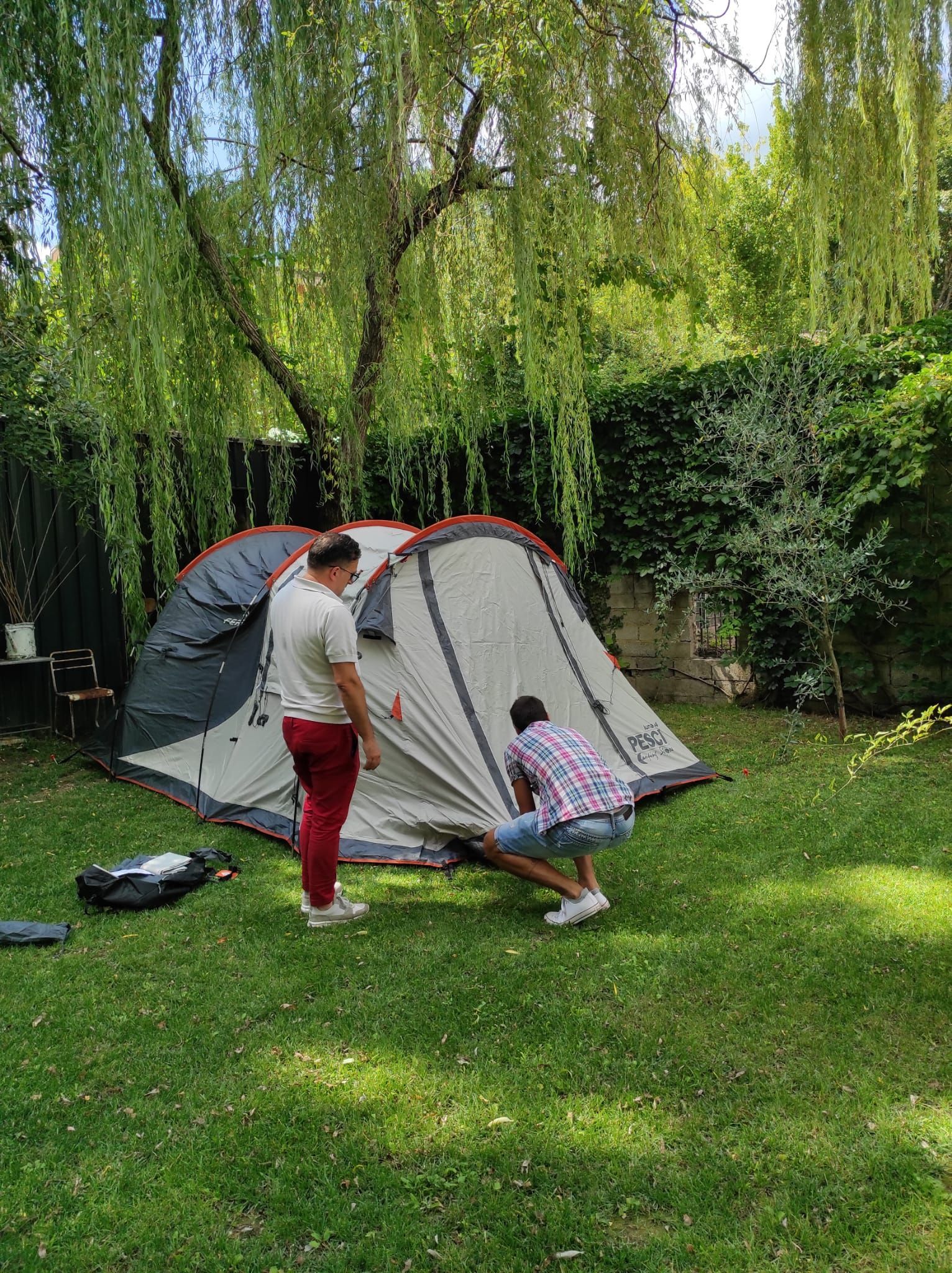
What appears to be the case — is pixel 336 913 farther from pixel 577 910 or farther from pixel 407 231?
pixel 407 231

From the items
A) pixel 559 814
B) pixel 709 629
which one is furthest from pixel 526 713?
pixel 709 629

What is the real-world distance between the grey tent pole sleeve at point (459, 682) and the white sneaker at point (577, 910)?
Result: 80 centimetres

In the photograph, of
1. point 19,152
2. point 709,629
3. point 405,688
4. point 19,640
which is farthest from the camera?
point 709,629

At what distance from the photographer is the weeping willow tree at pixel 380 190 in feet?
12.6

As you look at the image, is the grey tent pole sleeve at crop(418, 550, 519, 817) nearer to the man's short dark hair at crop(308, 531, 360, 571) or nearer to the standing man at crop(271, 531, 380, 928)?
the standing man at crop(271, 531, 380, 928)

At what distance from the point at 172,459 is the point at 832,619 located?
4.65 meters

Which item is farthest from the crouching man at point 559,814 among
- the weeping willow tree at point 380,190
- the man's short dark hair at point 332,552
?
the weeping willow tree at point 380,190

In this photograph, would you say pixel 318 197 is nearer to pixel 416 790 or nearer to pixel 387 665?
pixel 387 665

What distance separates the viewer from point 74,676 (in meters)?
7.21

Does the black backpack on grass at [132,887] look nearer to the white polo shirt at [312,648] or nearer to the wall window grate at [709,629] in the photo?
the white polo shirt at [312,648]

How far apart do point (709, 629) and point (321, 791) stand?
4.88m

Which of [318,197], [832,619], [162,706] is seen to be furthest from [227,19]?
[832,619]

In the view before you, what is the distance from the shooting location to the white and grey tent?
13.7ft

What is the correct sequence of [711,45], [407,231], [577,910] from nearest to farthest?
[577,910] → [711,45] → [407,231]
